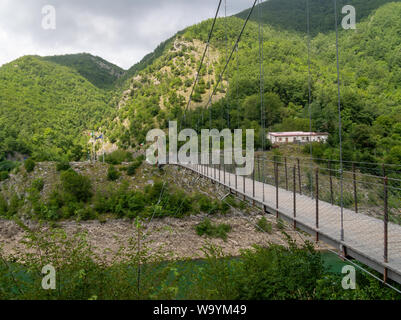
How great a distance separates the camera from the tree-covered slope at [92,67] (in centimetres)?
7439

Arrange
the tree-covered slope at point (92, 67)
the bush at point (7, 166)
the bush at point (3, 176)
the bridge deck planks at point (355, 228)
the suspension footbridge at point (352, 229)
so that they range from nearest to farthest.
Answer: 1. the suspension footbridge at point (352, 229)
2. the bridge deck planks at point (355, 228)
3. the bush at point (3, 176)
4. the bush at point (7, 166)
5. the tree-covered slope at point (92, 67)

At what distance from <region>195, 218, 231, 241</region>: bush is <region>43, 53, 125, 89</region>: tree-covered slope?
213 ft

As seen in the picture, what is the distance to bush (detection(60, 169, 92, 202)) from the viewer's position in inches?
777

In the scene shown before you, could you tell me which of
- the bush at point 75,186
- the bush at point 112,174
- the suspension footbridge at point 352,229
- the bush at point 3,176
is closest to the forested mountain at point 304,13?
the bush at point 112,174

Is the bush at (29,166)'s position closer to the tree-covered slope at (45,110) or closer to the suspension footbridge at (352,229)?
the tree-covered slope at (45,110)

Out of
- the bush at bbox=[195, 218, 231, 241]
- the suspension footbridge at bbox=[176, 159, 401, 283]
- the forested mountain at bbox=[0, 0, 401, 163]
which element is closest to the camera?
the suspension footbridge at bbox=[176, 159, 401, 283]

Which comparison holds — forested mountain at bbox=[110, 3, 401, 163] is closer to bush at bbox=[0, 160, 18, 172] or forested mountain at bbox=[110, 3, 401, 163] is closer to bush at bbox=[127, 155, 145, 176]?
bush at bbox=[127, 155, 145, 176]

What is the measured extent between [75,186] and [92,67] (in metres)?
69.8

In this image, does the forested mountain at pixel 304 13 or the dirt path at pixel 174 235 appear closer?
the dirt path at pixel 174 235

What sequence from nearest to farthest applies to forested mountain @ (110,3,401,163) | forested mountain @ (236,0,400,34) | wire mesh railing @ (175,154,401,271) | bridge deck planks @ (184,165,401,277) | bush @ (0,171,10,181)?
bridge deck planks @ (184,165,401,277) < wire mesh railing @ (175,154,401,271) < forested mountain @ (110,3,401,163) < forested mountain @ (236,0,400,34) < bush @ (0,171,10,181)

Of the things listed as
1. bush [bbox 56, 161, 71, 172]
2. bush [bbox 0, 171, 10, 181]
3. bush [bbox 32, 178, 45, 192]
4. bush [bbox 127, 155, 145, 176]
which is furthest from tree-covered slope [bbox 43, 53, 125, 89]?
bush [bbox 32, 178, 45, 192]

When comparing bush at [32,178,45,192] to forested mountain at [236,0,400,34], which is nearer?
bush at [32,178,45,192]

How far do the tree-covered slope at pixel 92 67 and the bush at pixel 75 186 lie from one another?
5834 cm

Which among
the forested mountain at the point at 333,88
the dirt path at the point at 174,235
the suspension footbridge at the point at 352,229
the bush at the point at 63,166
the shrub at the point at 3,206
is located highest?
the forested mountain at the point at 333,88
